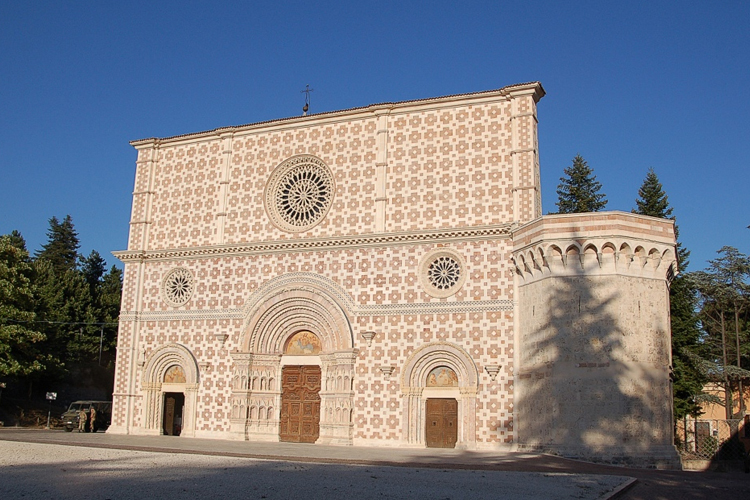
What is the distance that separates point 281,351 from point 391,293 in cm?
531

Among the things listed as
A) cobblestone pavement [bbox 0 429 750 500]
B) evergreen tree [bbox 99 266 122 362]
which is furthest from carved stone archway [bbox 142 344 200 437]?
evergreen tree [bbox 99 266 122 362]

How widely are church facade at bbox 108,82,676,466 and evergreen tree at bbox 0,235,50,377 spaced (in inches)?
201

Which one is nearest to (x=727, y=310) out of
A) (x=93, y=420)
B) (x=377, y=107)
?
(x=377, y=107)

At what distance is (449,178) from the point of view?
2758 centimetres

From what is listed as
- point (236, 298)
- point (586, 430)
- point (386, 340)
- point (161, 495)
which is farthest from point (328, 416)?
point (161, 495)

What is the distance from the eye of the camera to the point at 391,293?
89.5 ft

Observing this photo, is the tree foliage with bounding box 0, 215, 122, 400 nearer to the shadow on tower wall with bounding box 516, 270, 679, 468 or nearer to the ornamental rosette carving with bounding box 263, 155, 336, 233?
the ornamental rosette carving with bounding box 263, 155, 336, 233

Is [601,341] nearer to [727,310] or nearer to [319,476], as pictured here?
[319,476]

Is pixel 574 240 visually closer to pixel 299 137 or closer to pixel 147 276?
pixel 299 137

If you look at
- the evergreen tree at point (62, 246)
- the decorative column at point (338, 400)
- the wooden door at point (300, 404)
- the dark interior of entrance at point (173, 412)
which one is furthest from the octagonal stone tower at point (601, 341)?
the evergreen tree at point (62, 246)

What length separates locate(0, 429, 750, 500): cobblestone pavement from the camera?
1219cm

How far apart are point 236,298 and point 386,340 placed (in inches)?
269

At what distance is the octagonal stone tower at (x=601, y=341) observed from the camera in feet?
72.1

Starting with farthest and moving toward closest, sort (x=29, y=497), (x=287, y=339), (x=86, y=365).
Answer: (x=86, y=365) → (x=287, y=339) → (x=29, y=497)
